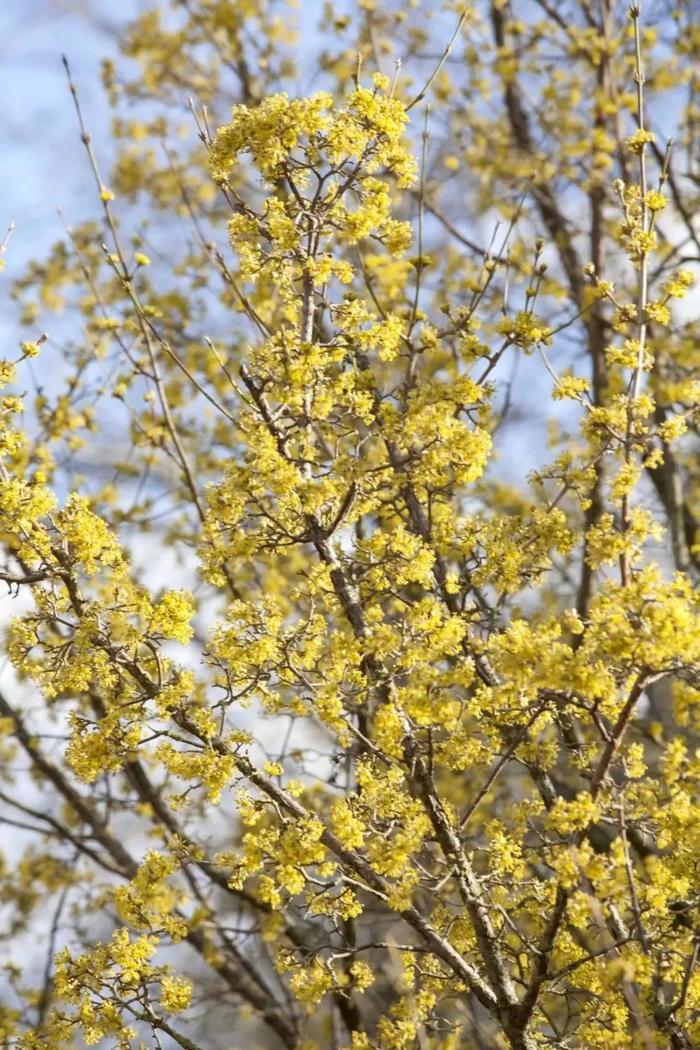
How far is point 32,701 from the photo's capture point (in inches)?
215

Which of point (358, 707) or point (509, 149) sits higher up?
point (509, 149)

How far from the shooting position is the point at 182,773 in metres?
2.36

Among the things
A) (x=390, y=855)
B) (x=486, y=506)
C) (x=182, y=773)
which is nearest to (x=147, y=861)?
(x=182, y=773)

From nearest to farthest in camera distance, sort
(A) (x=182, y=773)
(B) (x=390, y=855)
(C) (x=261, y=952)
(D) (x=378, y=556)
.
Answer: (B) (x=390, y=855) < (A) (x=182, y=773) < (D) (x=378, y=556) < (C) (x=261, y=952)

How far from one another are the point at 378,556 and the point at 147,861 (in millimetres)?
989

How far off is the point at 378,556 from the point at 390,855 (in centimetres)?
84

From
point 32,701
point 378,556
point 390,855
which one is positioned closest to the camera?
point 390,855

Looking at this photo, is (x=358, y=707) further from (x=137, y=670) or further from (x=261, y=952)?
(x=261, y=952)

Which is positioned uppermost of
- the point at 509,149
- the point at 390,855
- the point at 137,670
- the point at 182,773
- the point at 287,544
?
the point at 509,149

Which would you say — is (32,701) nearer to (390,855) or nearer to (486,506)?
(486,506)

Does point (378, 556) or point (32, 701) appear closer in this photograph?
point (378, 556)

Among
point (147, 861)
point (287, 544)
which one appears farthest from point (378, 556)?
point (147, 861)

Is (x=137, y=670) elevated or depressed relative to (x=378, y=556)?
depressed

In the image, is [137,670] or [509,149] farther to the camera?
[509,149]
